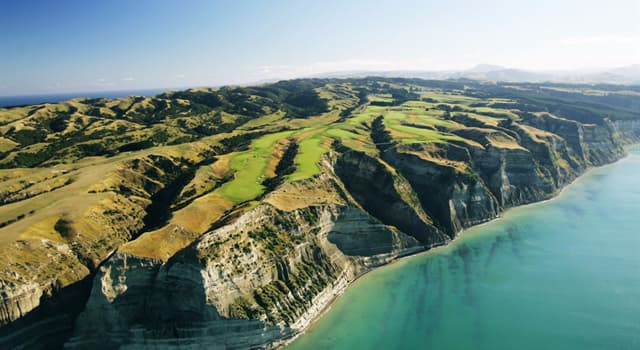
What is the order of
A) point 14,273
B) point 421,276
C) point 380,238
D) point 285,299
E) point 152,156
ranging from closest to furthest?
1. point 14,273
2. point 285,299
3. point 421,276
4. point 380,238
5. point 152,156

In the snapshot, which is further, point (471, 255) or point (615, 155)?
point (615, 155)

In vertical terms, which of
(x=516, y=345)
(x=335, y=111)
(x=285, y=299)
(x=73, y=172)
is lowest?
(x=516, y=345)

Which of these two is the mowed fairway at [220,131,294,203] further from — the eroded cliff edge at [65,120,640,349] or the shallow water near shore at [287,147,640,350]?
the shallow water near shore at [287,147,640,350]

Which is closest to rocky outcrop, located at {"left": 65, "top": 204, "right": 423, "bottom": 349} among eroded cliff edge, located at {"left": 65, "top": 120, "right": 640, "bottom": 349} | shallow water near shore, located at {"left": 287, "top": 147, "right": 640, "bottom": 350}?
eroded cliff edge, located at {"left": 65, "top": 120, "right": 640, "bottom": 349}

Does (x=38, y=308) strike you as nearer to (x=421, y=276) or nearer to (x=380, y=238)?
(x=380, y=238)

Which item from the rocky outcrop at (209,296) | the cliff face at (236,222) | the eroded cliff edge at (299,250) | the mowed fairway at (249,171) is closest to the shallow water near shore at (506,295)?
the eroded cliff edge at (299,250)

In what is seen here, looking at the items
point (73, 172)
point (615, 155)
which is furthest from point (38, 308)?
point (615, 155)
